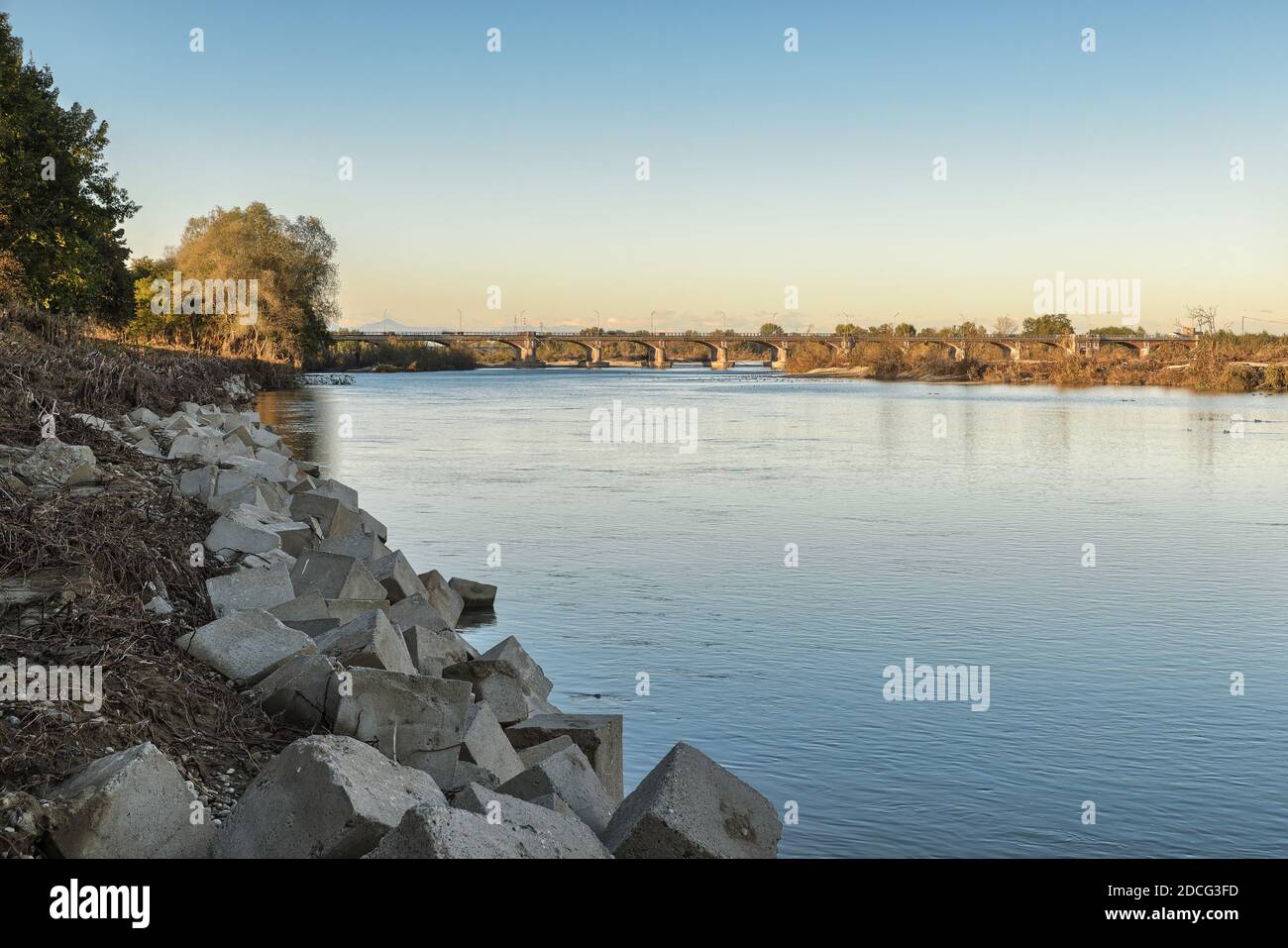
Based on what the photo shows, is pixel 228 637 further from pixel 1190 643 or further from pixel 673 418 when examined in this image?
pixel 673 418

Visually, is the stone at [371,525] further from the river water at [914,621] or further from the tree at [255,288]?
the tree at [255,288]

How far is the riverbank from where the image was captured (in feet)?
14.8

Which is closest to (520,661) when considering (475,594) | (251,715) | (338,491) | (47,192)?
(251,715)

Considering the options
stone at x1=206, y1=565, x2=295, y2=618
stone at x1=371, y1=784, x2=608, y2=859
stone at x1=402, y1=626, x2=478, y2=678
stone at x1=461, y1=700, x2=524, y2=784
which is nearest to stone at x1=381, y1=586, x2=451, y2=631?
stone at x1=402, y1=626, x2=478, y2=678

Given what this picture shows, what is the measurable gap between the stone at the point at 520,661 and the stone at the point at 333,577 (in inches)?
53.6

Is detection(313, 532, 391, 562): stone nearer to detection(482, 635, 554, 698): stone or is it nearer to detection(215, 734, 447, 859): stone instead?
detection(482, 635, 554, 698): stone

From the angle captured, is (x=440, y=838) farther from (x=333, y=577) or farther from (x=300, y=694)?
(x=333, y=577)

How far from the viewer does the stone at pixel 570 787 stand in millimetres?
5637

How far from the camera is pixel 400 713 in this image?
20.2ft

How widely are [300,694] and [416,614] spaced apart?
2993 millimetres

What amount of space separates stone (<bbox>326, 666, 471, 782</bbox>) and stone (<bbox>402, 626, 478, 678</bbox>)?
1.43m

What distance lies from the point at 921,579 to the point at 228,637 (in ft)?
30.9

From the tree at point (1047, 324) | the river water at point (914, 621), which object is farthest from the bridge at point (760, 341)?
the river water at point (914, 621)

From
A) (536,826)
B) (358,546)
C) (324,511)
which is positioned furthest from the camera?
(324,511)
